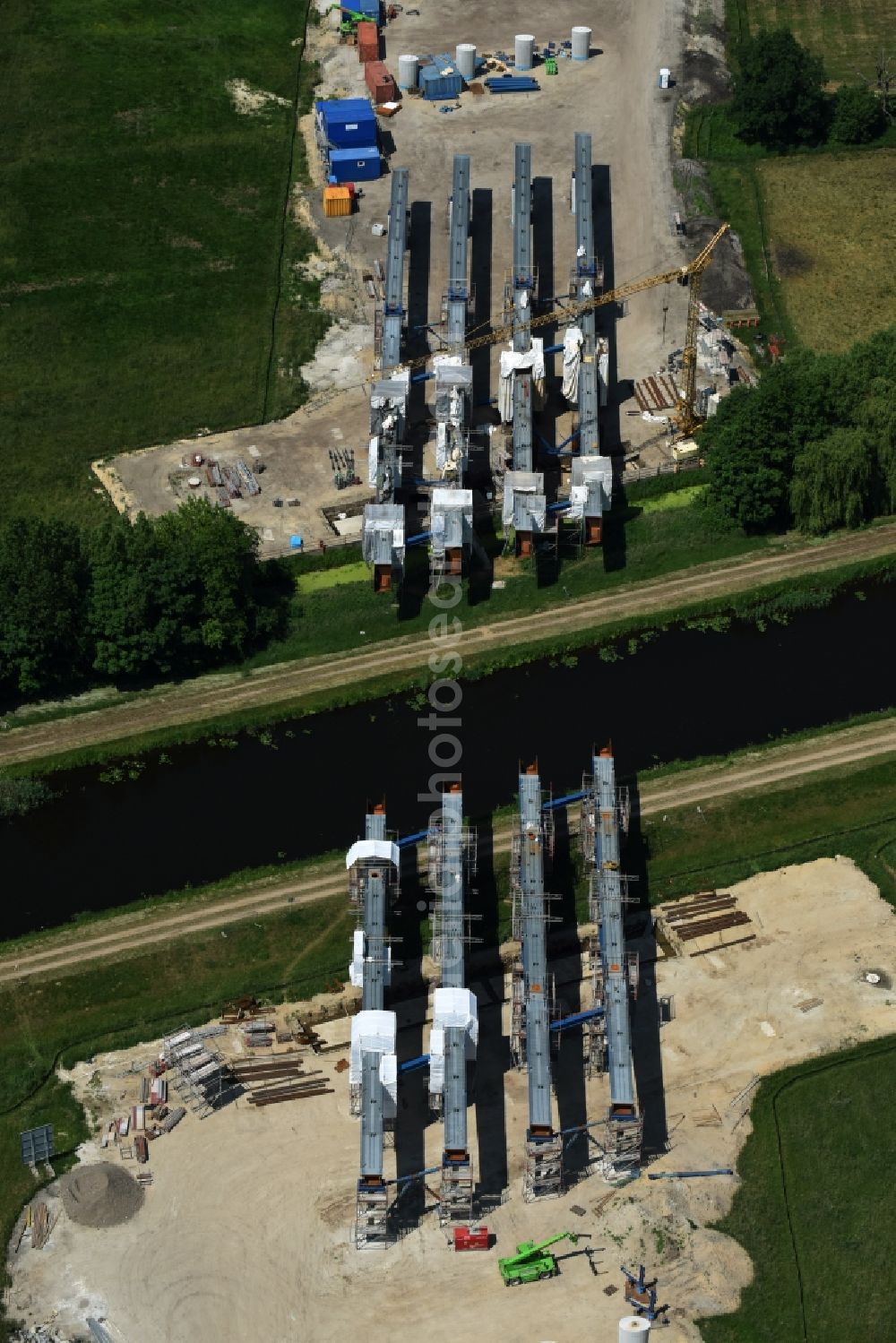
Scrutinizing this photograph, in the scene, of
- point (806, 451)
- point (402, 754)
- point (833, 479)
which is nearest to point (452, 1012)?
point (402, 754)

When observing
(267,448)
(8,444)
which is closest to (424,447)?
(267,448)

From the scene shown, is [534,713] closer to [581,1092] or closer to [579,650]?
[579,650]

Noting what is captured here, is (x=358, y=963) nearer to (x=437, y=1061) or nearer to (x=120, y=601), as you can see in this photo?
(x=437, y=1061)

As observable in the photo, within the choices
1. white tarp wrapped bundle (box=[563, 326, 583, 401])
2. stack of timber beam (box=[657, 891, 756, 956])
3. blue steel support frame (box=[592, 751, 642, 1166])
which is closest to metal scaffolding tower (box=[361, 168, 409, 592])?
white tarp wrapped bundle (box=[563, 326, 583, 401])

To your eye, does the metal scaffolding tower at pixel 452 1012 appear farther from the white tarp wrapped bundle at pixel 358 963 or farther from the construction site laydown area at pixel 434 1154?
the white tarp wrapped bundle at pixel 358 963

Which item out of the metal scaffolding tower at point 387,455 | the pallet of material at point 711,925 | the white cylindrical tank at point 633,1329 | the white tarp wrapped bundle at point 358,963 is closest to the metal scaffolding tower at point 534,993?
the pallet of material at point 711,925

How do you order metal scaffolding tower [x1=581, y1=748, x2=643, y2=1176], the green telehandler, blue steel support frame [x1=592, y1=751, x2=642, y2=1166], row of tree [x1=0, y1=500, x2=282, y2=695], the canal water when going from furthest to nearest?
row of tree [x1=0, y1=500, x2=282, y2=695] < the canal water < metal scaffolding tower [x1=581, y1=748, x2=643, y2=1176] < blue steel support frame [x1=592, y1=751, x2=642, y2=1166] < the green telehandler

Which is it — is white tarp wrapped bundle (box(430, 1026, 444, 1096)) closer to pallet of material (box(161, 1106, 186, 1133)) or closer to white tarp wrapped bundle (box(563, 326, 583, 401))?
pallet of material (box(161, 1106, 186, 1133))
